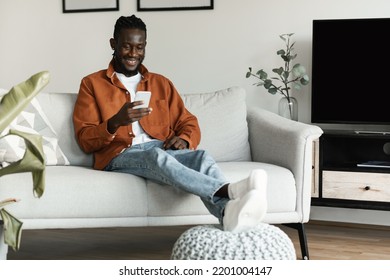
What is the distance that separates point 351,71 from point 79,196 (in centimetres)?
171

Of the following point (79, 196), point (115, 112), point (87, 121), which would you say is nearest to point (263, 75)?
point (115, 112)

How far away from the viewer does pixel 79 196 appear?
3.32 metres

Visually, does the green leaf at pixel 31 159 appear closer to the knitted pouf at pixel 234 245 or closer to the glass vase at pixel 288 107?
the knitted pouf at pixel 234 245

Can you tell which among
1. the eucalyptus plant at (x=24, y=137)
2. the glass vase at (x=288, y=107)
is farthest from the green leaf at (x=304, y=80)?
the eucalyptus plant at (x=24, y=137)

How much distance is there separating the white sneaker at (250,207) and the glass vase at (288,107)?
63.7 inches

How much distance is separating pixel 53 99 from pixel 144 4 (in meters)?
1.31

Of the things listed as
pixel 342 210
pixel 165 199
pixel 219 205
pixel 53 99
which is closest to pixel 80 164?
pixel 53 99

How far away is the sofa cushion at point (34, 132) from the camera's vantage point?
361cm

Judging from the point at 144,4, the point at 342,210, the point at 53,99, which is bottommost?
the point at 342,210

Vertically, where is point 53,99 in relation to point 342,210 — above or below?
above

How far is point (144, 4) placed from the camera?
4.95m

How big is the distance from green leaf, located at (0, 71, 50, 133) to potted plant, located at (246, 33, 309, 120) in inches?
109

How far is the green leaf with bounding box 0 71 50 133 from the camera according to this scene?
163 centimetres
